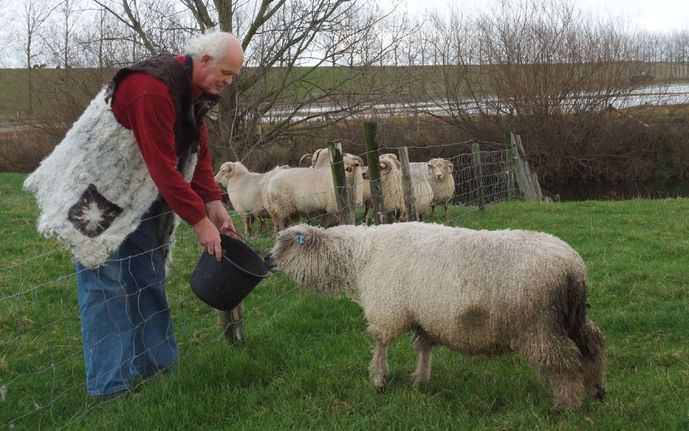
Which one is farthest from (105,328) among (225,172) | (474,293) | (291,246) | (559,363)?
(225,172)

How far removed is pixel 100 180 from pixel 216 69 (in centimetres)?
90

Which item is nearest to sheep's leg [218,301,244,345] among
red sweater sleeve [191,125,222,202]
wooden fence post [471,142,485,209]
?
red sweater sleeve [191,125,222,202]

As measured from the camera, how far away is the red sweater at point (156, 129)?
10.8 ft

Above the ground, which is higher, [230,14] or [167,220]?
[230,14]

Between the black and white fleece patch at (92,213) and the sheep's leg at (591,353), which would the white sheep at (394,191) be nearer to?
the sheep's leg at (591,353)

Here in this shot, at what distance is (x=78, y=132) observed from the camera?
362 cm

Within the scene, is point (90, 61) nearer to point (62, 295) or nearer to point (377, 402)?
point (62, 295)

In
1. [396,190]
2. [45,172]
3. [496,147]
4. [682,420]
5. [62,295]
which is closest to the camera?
[682,420]

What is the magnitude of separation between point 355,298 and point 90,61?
1662 cm

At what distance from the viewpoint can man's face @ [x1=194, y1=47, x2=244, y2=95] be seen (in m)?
3.47

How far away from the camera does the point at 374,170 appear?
22.0ft

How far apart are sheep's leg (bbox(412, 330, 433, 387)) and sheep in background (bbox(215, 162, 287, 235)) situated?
7229 mm

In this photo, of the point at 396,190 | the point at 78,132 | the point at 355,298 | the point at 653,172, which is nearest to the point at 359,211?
the point at 396,190

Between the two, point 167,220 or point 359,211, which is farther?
point 359,211
